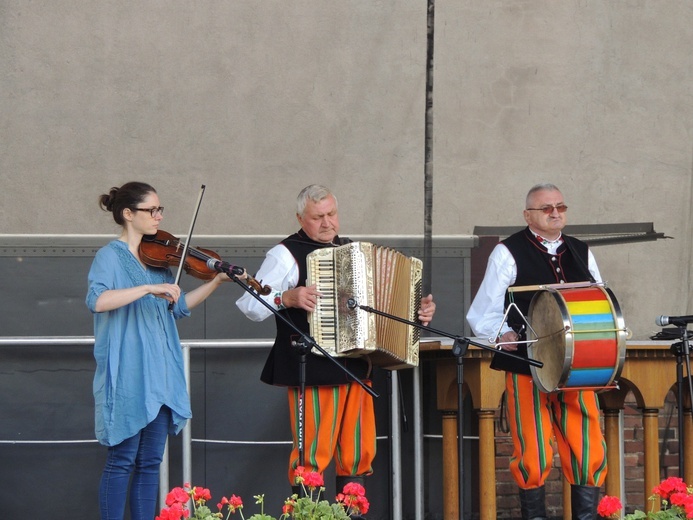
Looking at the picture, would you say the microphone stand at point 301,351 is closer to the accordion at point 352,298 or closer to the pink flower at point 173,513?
the accordion at point 352,298

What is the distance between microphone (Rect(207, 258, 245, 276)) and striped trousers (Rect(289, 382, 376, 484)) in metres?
0.71

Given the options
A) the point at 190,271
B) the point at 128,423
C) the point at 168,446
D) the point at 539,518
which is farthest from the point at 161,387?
the point at 539,518

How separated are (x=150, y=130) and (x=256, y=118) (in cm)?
57

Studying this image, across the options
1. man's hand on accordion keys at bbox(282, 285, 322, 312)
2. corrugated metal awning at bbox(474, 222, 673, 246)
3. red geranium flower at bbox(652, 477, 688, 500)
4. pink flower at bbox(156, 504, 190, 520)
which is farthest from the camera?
corrugated metal awning at bbox(474, 222, 673, 246)

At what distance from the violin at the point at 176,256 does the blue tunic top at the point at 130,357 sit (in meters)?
0.06

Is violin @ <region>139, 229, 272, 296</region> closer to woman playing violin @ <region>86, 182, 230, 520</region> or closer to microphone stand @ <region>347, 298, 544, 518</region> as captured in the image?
woman playing violin @ <region>86, 182, 230, 520</region>

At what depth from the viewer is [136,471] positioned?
169 inches

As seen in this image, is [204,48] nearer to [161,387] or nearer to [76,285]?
[76,285]

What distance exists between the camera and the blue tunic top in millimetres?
4180

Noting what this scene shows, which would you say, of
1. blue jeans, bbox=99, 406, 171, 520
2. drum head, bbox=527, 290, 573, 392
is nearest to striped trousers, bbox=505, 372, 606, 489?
drum head, bbox=527, 290, 573, 392

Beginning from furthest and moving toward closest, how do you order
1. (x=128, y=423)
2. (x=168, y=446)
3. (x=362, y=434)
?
(x=168, y=446)
(x=362, y=434)
(x=128, y=423)

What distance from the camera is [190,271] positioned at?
4234 millimetres

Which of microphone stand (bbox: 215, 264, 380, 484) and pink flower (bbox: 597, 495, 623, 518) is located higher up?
microphone stand (bbox: 215, 264, 380, 484)

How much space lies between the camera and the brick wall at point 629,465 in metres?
5.93
